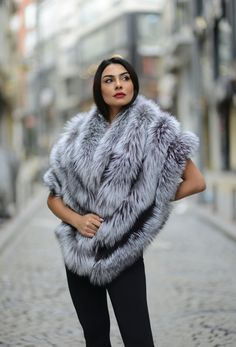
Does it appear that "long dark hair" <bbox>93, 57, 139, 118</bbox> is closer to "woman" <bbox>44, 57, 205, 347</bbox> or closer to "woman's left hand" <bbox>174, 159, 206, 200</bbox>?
"woman" <bbox>44, 57, 205, 347</bbox>

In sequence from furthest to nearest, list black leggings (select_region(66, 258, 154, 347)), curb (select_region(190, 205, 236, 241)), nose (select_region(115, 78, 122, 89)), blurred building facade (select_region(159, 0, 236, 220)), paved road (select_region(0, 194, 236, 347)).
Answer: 1. blurred building facade (select_region(159, 0, 236, 220))
2. curb (select_region(190, 205, 236, 241))
3. paved road (select_region(0, 194, 236, 347))
4. nose (select_region(115, 78, 122, 89))
5. black leggings (select_region(66, 258, 154, 347))

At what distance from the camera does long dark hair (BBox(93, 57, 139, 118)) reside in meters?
2.91

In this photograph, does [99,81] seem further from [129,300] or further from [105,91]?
[129,300]

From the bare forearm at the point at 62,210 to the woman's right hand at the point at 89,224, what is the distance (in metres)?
0.05

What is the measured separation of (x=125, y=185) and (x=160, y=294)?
3836 millimetres

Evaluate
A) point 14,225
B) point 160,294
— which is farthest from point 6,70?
point 160,294

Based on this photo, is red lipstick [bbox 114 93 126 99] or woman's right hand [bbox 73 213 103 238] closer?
woman's right hand [bbox 73 213 103 238]

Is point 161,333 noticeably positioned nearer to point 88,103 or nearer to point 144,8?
point 144,8

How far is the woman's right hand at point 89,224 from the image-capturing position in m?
2.78

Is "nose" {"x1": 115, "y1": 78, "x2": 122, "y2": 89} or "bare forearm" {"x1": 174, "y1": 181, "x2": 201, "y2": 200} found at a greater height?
"nose" {"x1": 115, "y1": 78, "x2": 122, "y2": 89}

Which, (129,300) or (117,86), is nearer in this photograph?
(129,300)

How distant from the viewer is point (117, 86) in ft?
9.45

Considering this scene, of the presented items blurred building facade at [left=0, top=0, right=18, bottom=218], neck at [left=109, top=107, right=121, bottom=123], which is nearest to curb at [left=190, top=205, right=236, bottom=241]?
neck at [left=109, top=107, right=121, bottom=123]

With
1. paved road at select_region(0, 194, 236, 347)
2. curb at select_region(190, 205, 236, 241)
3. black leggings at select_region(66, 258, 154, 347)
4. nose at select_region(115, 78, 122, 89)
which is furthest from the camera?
curb at select_region(190, 205, 236, 241)
